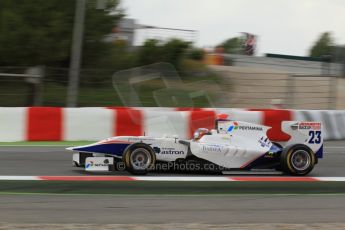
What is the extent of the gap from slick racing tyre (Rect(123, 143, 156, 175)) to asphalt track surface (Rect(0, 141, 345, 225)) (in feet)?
3.19

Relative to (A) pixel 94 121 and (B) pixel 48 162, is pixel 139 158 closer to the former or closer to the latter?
(B) pixel 48 162

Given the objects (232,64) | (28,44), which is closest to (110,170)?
(28,44)

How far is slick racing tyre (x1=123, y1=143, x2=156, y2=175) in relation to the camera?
24.2ft

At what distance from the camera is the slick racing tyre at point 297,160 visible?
7719 millimetres

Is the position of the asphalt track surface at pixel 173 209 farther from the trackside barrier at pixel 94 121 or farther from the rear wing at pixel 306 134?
the trackside barrier at pixel 94 121

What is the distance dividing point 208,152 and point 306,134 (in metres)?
1.33

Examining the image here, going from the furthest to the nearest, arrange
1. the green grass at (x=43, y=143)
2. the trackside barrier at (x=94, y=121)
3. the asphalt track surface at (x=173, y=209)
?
the trackside barrier at (x=94, y=121) → the green grass at (x=43, y=143) → the asphalt track surface at (x=173, y=209)

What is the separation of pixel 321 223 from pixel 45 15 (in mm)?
12428

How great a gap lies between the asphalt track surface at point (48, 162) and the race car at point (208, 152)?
0.89ft

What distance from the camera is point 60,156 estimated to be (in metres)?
9.48

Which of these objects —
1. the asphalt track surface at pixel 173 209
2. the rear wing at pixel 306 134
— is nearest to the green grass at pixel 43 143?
the rear wing at pixel 306 134

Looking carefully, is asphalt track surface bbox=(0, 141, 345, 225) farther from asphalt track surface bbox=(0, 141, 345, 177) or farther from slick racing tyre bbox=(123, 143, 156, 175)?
asphalt track surface bbox=(0, 141, 345, 177)

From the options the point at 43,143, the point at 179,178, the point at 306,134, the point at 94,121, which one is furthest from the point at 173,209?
the point at 94,121

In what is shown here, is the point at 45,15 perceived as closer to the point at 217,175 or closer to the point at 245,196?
the point at 217,175
